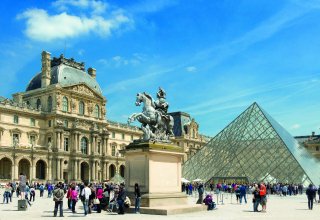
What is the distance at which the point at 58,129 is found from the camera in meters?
52.3

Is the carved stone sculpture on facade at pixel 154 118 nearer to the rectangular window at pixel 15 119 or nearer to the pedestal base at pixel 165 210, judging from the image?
the pedestal base at pixel 165 210

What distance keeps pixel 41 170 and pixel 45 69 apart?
1303cm

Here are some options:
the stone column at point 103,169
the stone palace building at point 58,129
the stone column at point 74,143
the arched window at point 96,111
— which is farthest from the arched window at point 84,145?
the arched window at point 96,111

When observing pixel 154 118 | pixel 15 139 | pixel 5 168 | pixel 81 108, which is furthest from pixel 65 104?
pixel 154 118

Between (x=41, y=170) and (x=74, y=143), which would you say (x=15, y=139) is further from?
(x=74, y=143)

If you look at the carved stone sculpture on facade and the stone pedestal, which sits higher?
the carved stone sculpture on facade

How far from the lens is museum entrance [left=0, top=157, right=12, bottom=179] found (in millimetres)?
47569

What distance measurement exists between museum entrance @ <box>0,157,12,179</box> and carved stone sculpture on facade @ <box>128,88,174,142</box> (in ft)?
119

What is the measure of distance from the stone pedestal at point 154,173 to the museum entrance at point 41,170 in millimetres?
39140

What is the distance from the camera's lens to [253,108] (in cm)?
4528

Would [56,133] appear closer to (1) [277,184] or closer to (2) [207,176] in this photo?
(2) [207,176]

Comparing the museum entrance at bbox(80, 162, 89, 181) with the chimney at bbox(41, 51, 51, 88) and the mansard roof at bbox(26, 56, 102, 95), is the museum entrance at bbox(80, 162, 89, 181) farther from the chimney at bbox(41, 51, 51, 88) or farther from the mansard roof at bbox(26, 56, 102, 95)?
the chimney at bbox(41, 51, 51, 88)

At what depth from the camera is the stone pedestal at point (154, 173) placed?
14086 mm

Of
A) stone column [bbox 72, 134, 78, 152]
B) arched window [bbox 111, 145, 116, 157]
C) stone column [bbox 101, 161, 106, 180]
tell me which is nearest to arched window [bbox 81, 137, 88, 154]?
stone column [bbox 72, 134, 78, 152]
